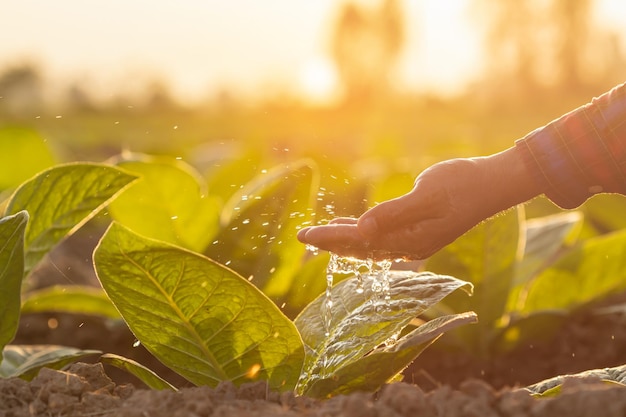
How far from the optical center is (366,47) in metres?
22.8

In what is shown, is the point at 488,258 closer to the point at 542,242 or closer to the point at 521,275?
the point at 521,275

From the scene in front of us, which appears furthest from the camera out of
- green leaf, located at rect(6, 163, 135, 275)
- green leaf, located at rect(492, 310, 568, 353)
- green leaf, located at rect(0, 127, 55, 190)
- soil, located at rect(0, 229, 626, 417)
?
green leaf, located at rect(0, 127, 55, 190)

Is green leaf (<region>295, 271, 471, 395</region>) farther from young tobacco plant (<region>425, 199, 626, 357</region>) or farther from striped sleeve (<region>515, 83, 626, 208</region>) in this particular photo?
young tobacco plant (<region>425, 199, 626, 357</region>)

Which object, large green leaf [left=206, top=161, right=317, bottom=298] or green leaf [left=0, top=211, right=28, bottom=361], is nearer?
green leaf [left=0, top=211, right=28, bottom=361]

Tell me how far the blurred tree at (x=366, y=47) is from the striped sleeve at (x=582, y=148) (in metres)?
18.6

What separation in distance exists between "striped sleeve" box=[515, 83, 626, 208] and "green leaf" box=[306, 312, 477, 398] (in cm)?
54

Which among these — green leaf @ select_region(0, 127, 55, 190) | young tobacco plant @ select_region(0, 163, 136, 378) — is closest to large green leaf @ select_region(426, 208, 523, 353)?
young tobacco plant @ select_region(0, 163, 136, 378)

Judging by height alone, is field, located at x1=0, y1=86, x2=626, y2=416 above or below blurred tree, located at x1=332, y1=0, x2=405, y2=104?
above

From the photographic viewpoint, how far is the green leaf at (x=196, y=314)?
4.35ft

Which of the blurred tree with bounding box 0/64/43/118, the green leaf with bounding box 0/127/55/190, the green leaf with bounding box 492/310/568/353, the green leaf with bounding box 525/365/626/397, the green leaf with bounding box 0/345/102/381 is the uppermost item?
the green leaf with bounding box 525/365/626/397

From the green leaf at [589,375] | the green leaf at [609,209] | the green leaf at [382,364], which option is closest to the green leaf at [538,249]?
the green leaf at [589,375]

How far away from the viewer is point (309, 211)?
6.75 ft

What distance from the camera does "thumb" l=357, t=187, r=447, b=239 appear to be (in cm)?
155

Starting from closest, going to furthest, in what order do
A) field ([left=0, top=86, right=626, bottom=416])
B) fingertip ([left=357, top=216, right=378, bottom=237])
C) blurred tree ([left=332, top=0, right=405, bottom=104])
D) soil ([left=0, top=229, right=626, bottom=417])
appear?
soil ([left=0, top=229, right=626, bottom=417]) → field ([left=0, top=86, right=626, bottom=416]) → fingertip ([left=357, top=216, right=378, bottom=237]) → blurred tree ([left=332, top=0, right=405, bottom=104])
